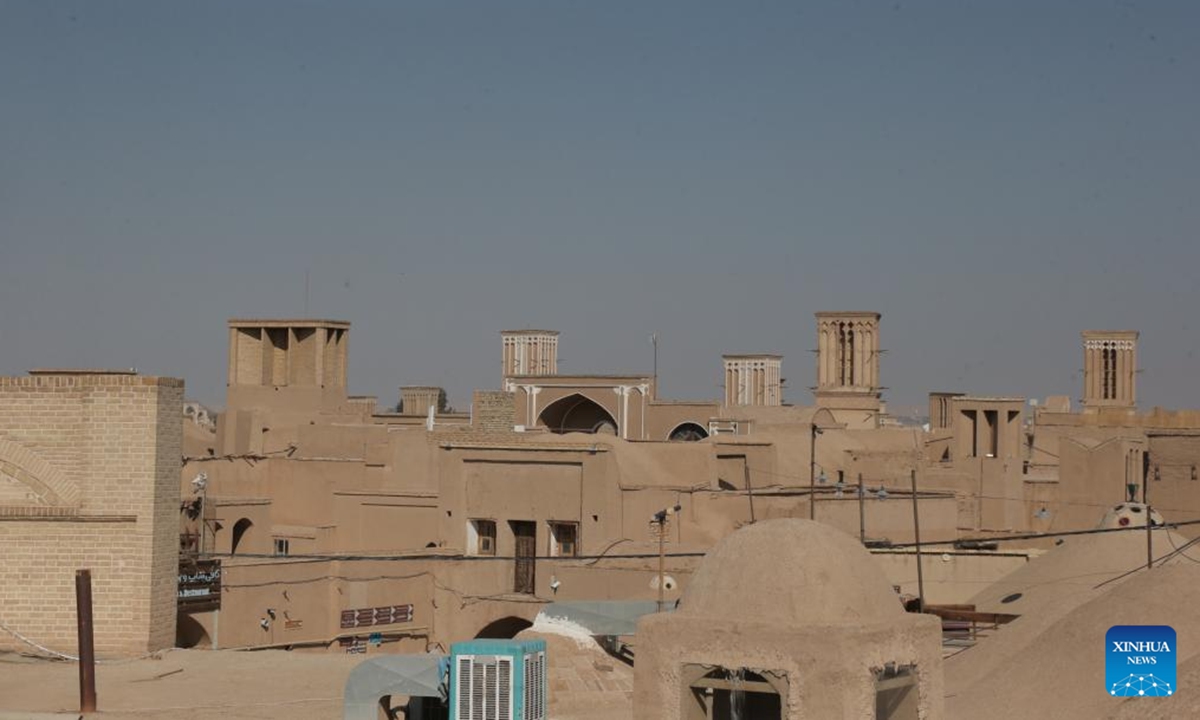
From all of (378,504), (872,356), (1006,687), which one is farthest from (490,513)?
(872,356)

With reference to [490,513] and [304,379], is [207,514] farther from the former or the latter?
[304,379]

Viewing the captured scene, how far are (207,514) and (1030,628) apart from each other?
18.4m

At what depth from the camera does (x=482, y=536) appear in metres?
30.3

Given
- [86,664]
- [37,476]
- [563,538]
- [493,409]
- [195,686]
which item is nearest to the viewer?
[86,664]

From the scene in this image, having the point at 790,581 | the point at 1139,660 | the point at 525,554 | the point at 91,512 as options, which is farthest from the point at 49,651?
the point at 525,554

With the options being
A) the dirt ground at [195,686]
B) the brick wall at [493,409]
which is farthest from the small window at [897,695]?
the brick wall at [493,409]

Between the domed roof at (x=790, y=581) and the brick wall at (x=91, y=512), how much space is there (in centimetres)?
891

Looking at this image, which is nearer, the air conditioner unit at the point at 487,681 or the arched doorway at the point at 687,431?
the air conditioner unit at the point at 487,681

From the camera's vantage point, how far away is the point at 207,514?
32.6 metres

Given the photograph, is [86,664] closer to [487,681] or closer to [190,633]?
[487,681]

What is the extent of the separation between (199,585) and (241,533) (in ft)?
33.9

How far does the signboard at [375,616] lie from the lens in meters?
27.8

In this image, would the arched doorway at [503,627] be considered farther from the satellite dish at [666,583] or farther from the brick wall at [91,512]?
the brick wall at [91,512]

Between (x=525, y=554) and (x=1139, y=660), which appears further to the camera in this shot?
(x=525, y=554)
